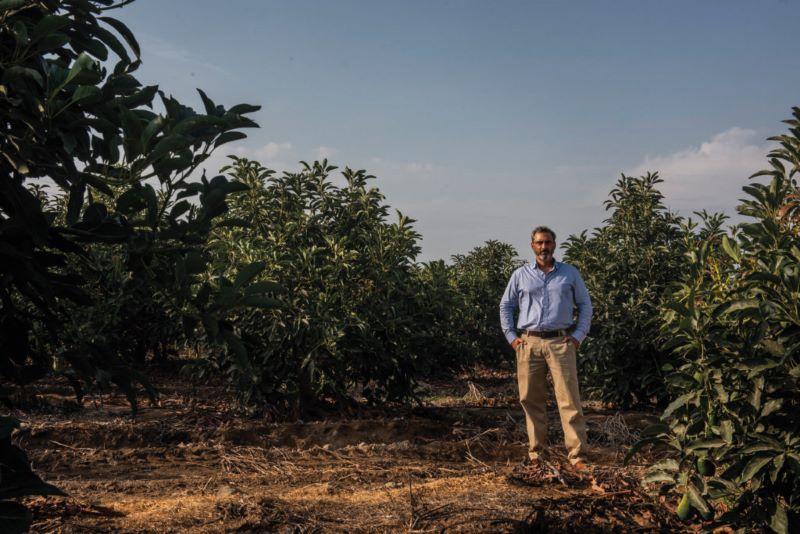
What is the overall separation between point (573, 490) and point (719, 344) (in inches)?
75.9

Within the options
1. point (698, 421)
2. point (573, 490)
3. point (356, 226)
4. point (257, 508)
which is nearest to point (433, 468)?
point (573, 490)

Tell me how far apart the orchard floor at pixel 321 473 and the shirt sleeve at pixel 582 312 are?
1.09 meters

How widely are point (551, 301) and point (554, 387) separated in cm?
73

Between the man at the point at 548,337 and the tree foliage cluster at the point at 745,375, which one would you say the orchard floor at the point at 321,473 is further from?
the tree foliage cluster at the point at 745,375

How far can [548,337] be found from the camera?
575cm

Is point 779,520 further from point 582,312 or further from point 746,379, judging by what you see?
point 582,312

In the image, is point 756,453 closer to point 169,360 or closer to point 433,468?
point 433,468

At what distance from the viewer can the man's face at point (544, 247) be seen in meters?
5.82

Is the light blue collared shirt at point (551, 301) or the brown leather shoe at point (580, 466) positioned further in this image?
the light blue collared shirt at point (551, 301)

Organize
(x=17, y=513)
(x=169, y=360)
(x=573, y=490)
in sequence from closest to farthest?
(x=17, y=513), (x=573, y=490), (x=169, y=360)

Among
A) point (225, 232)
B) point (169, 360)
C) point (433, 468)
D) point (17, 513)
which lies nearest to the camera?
point (17, 513)

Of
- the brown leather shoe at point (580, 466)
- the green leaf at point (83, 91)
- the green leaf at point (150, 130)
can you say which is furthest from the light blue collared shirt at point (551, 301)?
the green leaf at point (83, 91)

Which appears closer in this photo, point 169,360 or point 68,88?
point 68,88

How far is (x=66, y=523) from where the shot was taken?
3.85 m
